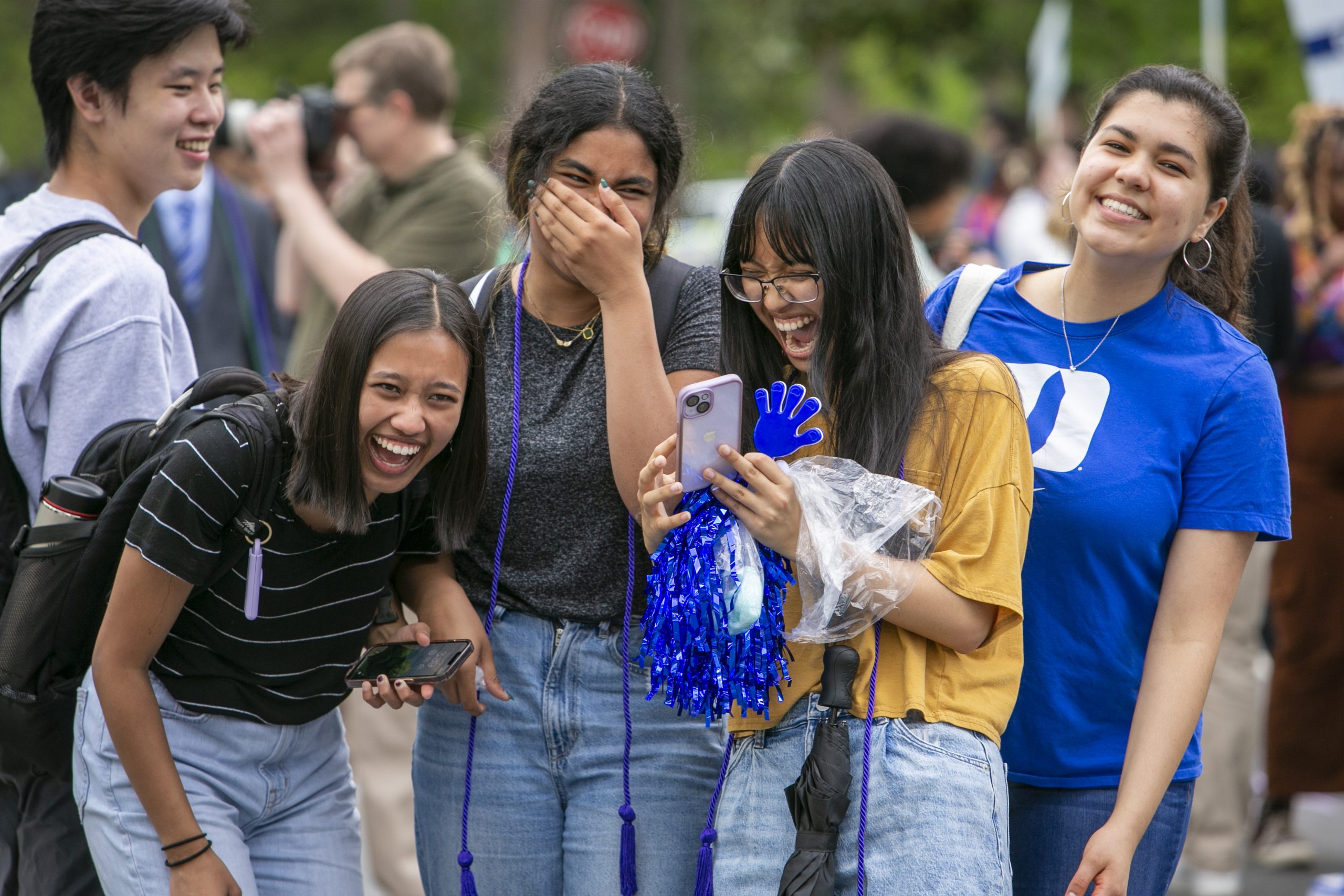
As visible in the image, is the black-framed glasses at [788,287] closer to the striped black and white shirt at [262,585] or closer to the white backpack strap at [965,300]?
the white backpack strap at [965,300]

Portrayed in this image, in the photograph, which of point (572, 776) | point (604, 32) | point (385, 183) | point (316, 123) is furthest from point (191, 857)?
point (604, 32)

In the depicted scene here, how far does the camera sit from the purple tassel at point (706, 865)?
7.69 ft

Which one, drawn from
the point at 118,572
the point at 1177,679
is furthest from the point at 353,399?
the point at 1177,679

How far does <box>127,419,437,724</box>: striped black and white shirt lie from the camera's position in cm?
235

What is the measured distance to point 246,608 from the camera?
8.09ft

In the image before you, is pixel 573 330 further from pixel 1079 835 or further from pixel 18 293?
pixel 1079 835

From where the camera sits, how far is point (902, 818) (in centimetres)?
209

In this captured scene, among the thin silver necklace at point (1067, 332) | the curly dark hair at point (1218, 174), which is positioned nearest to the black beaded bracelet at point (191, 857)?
the thin silver necklace at point (1067, 332)

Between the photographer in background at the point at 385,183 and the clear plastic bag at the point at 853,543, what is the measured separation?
100 inches

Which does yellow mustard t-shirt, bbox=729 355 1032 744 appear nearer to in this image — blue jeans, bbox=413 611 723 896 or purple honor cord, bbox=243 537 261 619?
blue jeans, bbox=413 611 723 896

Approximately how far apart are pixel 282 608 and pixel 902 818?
1176 mm

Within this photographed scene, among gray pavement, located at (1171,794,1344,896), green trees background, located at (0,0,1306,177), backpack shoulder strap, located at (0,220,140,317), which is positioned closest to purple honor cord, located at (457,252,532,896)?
backpack shoulder strap, located at (0,220,140,317)

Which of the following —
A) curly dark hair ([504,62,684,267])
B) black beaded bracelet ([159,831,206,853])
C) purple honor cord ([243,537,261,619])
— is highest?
curly dark hair ([504,62,684,267])

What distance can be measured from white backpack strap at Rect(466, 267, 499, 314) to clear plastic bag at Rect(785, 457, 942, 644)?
867mm
